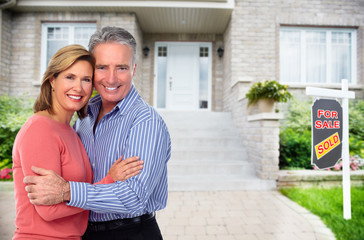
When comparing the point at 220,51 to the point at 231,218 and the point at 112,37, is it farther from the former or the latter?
the point at 112,37

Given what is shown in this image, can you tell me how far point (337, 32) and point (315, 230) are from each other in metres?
7.34

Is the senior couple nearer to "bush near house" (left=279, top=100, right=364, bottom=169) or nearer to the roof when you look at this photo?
"bush near house" (left=279, top=100, right=364, bottom=169)

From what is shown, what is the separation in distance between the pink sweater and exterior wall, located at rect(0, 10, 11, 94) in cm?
767

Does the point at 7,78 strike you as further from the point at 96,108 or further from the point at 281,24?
the point at 281,24

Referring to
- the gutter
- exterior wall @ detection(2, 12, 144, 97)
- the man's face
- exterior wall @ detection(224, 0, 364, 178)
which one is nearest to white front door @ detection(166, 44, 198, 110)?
exterior wall @ detection(224, 0, 364, 178)

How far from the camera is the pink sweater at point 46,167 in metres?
0.91

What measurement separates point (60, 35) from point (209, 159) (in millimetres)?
6158

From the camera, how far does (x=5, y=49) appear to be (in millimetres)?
7039

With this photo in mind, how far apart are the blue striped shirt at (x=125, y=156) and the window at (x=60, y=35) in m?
7.14

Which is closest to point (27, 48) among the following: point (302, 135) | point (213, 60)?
point (213, 60)

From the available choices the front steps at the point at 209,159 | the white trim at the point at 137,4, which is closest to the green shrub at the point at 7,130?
the white trim at the point at 137,4

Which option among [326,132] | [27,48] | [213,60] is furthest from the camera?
[213,60]

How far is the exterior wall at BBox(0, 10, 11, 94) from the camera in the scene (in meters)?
6.89

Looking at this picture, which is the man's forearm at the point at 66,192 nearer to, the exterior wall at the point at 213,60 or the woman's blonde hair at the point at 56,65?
the woman's blonde hair at the point at 56,65
